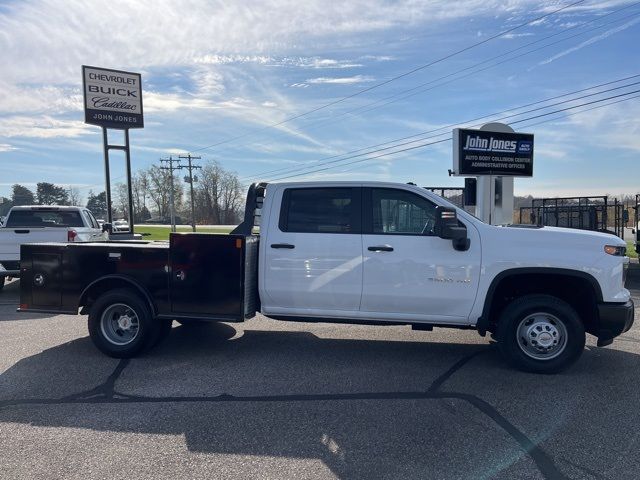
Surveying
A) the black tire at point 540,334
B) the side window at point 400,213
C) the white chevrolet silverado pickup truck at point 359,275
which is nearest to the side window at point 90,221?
the white chevrolet silverado pickup truck at point 359,275

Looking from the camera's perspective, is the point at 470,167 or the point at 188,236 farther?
the point at 470,167

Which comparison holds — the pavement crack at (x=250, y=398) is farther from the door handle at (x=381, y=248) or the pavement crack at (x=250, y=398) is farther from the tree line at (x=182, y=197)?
the tree line at (x=182, y=197)

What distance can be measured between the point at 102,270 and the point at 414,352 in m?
3.93

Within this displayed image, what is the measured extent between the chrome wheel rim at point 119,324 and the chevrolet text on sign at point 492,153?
12353 mm

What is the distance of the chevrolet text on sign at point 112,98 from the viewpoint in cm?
2114

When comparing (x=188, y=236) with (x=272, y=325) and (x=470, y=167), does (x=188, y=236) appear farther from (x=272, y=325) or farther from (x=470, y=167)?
(x=470, y=167)

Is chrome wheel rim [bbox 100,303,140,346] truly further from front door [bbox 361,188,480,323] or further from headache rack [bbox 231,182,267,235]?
front door [bbox 361,188,480,323]

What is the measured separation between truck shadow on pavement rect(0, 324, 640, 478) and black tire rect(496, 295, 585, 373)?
18 centimetres

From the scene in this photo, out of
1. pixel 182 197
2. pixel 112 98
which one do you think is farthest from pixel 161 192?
pixel 112 98

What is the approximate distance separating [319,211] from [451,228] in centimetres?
149

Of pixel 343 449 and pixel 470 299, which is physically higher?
pixel 470 299

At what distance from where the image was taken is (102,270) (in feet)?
19.5

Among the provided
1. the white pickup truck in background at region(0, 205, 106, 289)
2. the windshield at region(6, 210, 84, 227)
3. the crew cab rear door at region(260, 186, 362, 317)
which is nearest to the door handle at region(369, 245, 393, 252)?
the crew cab rear door at region(260, 186, 362, 317)

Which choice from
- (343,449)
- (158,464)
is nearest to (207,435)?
(158,464)
